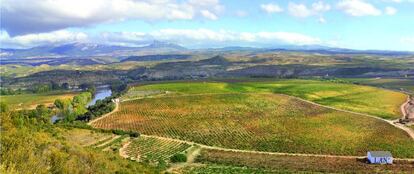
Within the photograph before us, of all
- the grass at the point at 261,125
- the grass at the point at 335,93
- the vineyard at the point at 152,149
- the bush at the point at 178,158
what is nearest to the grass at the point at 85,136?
the vineyard at the point at 152,149

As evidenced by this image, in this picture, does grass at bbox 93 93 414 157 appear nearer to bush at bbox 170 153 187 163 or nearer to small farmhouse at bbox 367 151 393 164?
small farmhouse at bbox 367 151 393 164

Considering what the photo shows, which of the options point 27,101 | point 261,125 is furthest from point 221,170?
point 27,101

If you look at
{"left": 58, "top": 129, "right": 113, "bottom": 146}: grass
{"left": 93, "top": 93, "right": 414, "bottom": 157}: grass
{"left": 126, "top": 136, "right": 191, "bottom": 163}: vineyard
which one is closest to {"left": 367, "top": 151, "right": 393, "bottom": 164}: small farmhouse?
{"left": 93, "top": 93, "right": 414, "bottom": 157}: grass

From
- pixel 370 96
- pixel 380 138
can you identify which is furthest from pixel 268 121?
pixel 370 96

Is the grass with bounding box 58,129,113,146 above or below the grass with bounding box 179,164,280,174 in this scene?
below

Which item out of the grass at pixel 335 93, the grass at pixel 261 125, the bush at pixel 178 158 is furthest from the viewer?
the grass at pixel 335 93

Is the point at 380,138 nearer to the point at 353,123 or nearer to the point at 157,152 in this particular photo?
the point at 353,123

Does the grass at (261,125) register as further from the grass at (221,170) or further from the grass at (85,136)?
the grass at (221,170)
